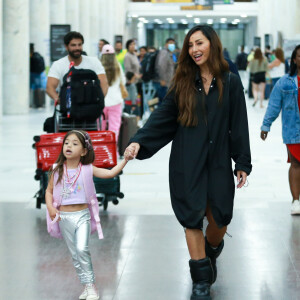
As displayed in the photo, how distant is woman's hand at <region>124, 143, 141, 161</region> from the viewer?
16.6 ft

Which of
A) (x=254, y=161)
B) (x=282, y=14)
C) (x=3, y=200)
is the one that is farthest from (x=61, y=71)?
(x=282, y=14)

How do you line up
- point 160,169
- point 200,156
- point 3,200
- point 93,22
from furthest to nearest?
point 93,22 < point 160,169 < point 3,200 < point 200,156

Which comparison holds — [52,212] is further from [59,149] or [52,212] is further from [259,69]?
[259,69]

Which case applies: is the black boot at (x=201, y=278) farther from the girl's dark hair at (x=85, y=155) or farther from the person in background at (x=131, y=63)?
the person in background at (x=131, y=63)

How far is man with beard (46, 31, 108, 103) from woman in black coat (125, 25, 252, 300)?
136 inches

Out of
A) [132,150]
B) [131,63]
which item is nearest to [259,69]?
[131,63]

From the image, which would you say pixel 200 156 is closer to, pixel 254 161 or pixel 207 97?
pixel 207 97

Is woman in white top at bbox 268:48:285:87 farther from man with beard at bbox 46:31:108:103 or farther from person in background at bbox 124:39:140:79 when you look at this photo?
man with beard at bbox 46:31:108:103

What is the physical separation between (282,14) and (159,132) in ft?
142

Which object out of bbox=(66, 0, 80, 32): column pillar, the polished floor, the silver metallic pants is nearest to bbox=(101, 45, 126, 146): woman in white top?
the polished floor

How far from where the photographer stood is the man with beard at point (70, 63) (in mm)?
8539

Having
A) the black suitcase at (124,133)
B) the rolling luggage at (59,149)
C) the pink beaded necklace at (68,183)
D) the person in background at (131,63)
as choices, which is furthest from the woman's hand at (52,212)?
the person in background at (131,63)

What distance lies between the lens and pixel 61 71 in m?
8.65

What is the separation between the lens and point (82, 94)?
826 cm
